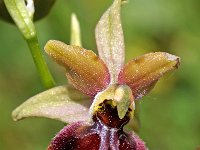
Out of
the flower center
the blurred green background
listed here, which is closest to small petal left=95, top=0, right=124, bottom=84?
the flower center

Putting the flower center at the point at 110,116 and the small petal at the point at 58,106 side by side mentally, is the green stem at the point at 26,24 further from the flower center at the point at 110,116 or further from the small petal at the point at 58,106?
the flower center at the point at 110,116

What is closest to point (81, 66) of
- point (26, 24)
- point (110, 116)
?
point (110, 116)

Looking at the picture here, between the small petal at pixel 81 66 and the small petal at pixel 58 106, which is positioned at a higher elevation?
the small petal at pixel 81 66

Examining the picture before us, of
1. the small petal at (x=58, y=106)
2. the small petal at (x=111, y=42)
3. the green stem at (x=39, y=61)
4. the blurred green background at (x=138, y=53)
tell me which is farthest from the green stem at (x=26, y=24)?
the blurred green background at (x=138, y=53)

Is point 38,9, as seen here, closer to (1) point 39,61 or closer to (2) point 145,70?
(1) point 39,61

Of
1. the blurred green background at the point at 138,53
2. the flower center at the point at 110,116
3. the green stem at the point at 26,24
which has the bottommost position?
the blurred green background at the point at 138,53
